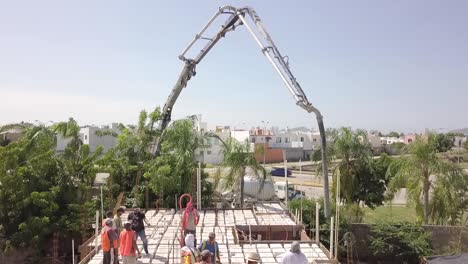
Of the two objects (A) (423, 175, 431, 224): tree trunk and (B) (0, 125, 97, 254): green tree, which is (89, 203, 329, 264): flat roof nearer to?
(B) (0, 125, 97, 254): green tree

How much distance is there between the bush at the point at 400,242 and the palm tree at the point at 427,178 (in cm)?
195

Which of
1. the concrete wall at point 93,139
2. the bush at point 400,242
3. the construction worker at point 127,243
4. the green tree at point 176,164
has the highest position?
the concrete wall at point 93,139

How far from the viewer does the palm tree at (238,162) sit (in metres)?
21.3

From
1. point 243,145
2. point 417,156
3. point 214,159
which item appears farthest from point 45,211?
point 214,159

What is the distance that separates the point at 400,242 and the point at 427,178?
344 centimetres

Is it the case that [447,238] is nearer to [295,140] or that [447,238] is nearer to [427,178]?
[427,178]

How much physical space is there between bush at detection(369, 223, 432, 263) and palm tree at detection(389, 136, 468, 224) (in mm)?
1946

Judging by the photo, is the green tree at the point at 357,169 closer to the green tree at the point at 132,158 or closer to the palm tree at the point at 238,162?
the palm tree at the point at 238,162

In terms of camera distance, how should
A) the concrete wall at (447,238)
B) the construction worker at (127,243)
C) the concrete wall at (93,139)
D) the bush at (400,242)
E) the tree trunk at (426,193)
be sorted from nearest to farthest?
the construction worker at (127,243), the bush at (400,242), the concrete wall at (447,238), the tree trunk at (426,193), the concrete wall at (93,139)

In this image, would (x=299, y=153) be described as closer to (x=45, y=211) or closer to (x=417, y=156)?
(x=417, y=156)

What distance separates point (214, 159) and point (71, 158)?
33.3 m

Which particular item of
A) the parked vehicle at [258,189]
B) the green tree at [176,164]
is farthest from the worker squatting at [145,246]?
the parked vehicle at [258,189]

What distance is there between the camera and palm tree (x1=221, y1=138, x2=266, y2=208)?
838 inches

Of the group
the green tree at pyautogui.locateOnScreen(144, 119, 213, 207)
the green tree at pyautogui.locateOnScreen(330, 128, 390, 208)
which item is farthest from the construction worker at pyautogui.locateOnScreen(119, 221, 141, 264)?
the green tree at pyautogui.locateOnScreen(330, 128, 390, 208)
